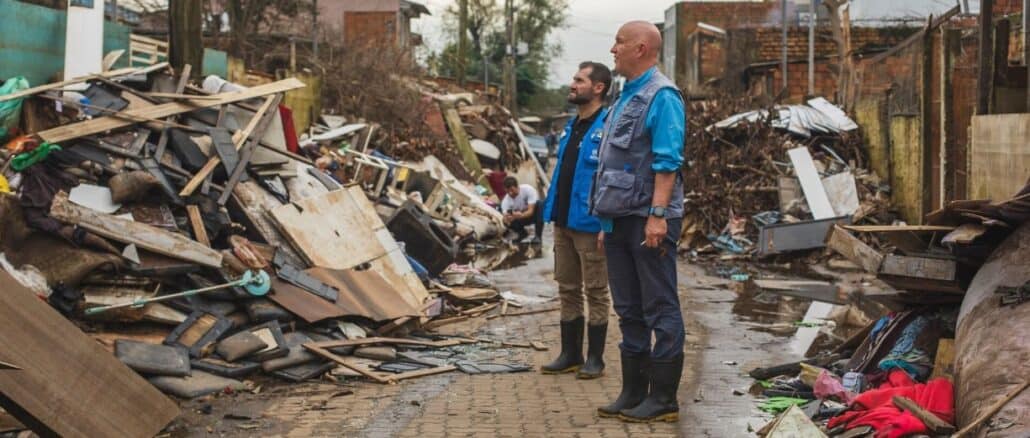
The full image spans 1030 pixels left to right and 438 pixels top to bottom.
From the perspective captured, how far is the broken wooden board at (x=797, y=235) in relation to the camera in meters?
16.8

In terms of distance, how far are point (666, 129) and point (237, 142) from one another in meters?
5.54

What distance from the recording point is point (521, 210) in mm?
20969

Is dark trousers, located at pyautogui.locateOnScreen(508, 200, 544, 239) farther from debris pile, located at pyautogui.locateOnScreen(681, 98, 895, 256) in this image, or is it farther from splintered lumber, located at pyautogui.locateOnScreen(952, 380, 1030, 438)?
splintered lumber, located at pyautogui.locateOnScreen(952, 380, 1030, 438)

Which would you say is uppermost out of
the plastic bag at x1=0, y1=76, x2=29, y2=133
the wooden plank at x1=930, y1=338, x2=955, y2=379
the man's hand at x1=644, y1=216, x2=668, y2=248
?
the plastic bag at x1=0, y1=76, x2=29, y2=133

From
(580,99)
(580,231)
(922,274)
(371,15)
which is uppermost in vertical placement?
(371,15)

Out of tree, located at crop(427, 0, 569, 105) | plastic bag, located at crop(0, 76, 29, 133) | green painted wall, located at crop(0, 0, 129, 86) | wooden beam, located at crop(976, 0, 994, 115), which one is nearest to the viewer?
wooden beam, located at crop(976, 0, 994, 115)

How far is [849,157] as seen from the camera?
19547 millimetres

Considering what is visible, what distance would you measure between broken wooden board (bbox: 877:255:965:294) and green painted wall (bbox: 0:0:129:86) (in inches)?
446

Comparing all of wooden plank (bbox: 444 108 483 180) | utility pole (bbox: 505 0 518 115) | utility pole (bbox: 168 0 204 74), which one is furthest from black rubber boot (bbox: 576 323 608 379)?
utility pole (bbox: 505 0 518 115)

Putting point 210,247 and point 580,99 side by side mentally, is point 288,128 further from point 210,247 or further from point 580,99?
point 580,99

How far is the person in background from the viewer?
20.7 meters

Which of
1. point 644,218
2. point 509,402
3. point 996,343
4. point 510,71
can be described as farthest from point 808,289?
point 510,71

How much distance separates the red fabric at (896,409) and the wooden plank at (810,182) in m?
11.7

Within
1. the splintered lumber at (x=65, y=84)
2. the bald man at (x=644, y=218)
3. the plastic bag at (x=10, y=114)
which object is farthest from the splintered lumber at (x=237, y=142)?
the bald man at (x=644, y=218)
